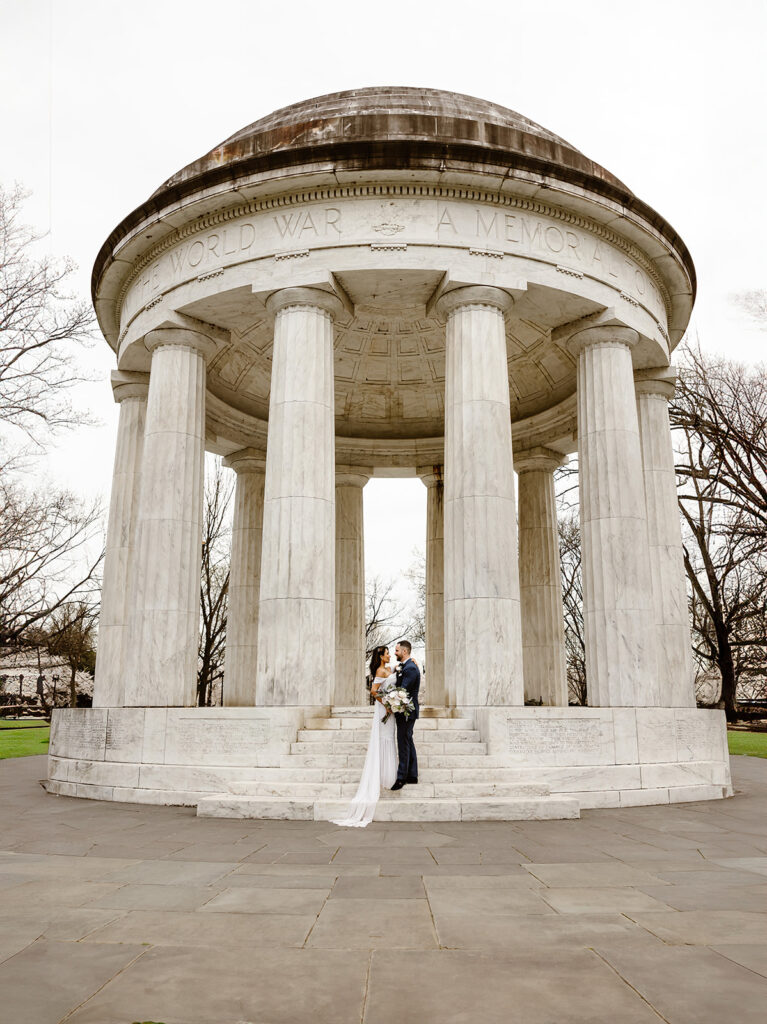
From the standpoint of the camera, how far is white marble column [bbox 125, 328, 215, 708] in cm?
2261

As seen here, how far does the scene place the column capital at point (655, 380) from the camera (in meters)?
28.2

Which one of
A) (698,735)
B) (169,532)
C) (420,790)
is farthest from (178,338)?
(698,735)

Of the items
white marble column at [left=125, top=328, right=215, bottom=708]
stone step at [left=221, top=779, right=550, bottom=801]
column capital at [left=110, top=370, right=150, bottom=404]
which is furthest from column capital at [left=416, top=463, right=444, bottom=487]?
stone step at [left=221, top=779, right=550, bottom=801]

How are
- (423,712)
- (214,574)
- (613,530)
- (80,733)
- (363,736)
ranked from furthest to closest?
(214,574) → (613,530) → (80,733) → (423,712) → (363,736)

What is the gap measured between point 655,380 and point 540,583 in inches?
437

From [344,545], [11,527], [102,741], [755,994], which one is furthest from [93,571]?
[755,994]

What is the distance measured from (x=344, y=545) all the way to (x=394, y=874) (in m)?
27.1

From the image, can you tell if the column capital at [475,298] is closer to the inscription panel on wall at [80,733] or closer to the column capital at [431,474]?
the inscription panel on wall at [80,733]

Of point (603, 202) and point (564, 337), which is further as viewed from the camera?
point (564, 337)

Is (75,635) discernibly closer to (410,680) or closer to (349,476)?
(349,476)

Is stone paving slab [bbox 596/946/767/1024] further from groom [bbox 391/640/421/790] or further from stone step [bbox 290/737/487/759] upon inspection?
stone step [bbox 290/737/487/759]

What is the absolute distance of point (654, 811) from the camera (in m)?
17.8

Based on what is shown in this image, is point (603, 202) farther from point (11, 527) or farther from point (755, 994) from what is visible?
point (11, 527)

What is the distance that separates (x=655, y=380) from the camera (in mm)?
28281
